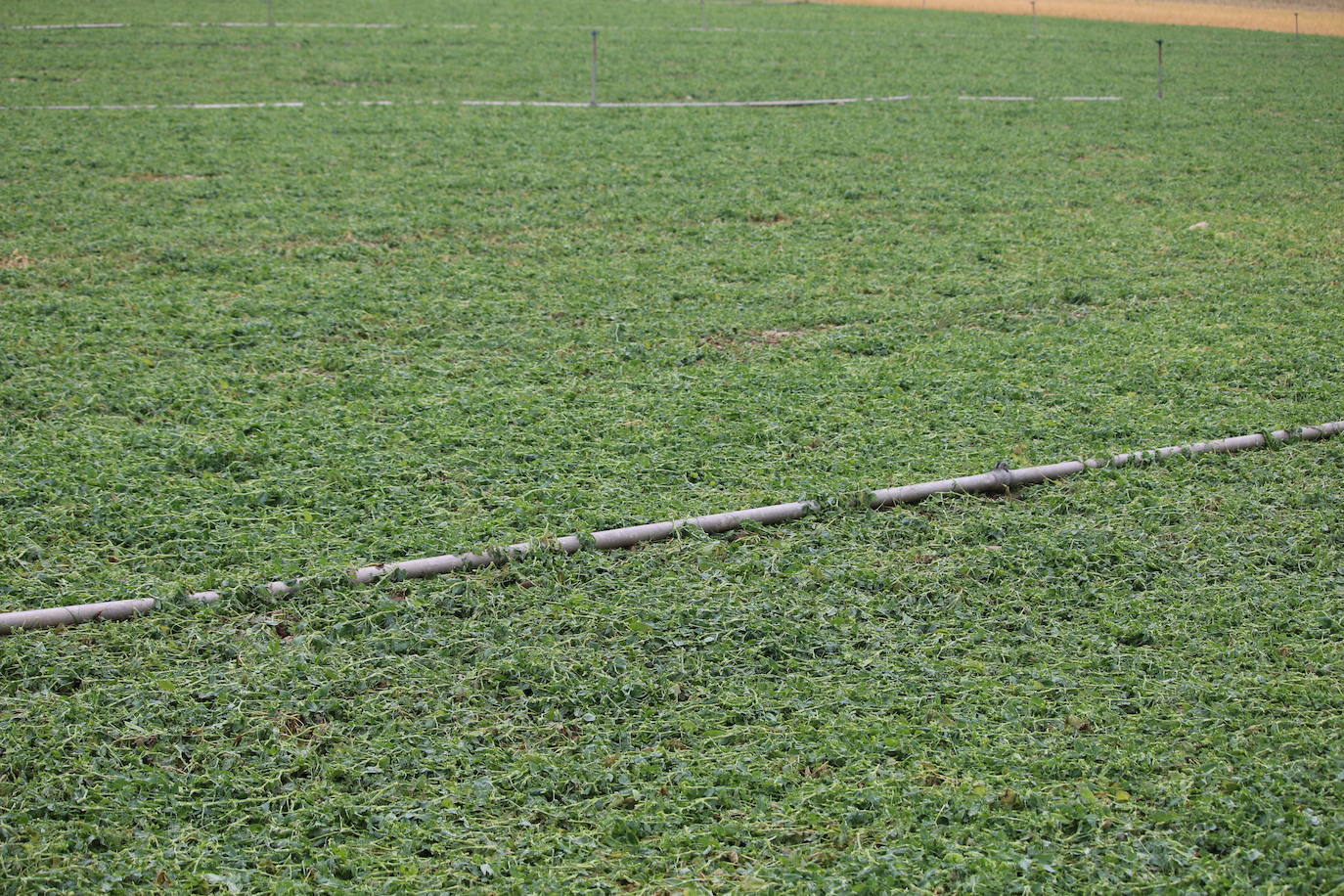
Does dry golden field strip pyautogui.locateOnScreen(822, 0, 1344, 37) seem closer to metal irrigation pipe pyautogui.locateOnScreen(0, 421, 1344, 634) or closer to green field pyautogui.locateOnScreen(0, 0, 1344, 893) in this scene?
green field pyautogui.locateOnScreen(0, 0, 1344, 893)

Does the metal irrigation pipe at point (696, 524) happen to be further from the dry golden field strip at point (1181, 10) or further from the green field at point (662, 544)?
the dry golden field strip at point (1181, 10)

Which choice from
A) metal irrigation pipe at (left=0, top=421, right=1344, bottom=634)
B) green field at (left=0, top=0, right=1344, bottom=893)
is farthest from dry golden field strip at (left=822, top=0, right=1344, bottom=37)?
metal irrigation pipe at (left=0, top=421, right=1344, bottom=634)

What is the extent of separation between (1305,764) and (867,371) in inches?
113

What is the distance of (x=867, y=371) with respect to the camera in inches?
214

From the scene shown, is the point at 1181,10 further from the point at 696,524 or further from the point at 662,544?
the point at 662,544

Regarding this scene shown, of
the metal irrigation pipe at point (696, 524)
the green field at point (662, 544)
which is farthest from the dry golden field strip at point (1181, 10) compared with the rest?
the metal irrigation pipe at point (696, 524)

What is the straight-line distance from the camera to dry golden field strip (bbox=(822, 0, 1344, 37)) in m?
24.7

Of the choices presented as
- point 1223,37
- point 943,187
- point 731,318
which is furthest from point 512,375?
point 1223,37

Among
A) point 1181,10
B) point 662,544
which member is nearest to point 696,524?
point 662,544

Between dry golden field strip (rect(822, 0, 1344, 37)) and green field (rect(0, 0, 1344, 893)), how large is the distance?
1860cm

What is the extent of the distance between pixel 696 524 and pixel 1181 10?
2791 centimetres

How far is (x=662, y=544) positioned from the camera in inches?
155

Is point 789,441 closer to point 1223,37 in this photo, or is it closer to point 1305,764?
point 1305,764

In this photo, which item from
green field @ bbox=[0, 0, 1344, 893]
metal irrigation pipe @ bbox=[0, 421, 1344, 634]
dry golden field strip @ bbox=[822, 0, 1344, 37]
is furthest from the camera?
dry golden field strip @ bbox=[822, 0, 1344, 37]
